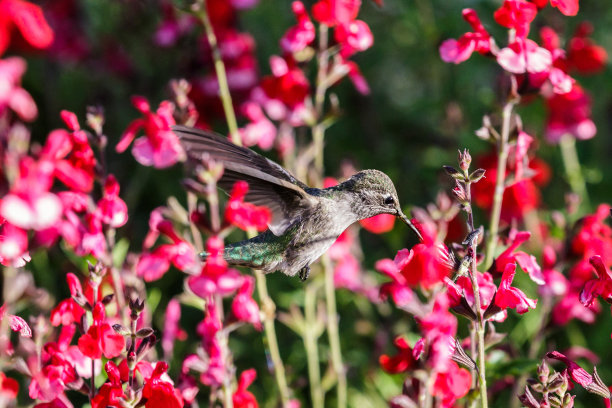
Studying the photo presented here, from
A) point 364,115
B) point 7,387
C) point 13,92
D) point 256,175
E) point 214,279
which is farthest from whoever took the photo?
point 364,115

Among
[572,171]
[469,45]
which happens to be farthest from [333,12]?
[572,171]

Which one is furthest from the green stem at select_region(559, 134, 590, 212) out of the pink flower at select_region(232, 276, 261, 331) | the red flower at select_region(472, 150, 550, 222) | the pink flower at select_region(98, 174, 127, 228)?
the pink flower at select_region(98, 174, 127, 228)

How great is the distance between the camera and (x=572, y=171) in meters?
Answer: 2.83

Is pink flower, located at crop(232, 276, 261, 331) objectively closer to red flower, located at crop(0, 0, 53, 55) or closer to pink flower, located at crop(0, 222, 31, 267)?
pink flower, located at crop(0, 222, 31, 267)

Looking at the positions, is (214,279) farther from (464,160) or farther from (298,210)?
(464,160)

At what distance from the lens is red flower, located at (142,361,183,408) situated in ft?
4.27

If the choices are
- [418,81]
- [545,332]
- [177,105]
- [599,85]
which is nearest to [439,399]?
[545,332]

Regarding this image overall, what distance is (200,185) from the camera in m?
1.61

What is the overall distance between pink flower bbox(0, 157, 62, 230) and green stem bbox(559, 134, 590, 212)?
83.5 inches

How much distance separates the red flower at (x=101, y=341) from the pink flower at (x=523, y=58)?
1002 millimetres

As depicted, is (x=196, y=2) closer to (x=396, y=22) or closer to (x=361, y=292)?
(x=361, y=292)

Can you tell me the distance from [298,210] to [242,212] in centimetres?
15

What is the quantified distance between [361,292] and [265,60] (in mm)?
1664

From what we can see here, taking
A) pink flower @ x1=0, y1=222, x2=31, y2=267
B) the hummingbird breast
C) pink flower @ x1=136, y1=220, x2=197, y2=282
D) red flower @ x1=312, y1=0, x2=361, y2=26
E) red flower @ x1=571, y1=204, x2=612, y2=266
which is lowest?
red flower @ x1=571, y1=204, x2=612, y2=266
